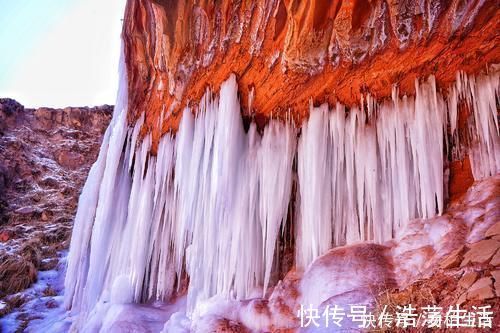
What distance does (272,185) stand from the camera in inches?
268

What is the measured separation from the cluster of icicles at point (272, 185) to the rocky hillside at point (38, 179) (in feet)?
16.7

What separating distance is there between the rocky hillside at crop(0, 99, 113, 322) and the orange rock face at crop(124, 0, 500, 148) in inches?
315

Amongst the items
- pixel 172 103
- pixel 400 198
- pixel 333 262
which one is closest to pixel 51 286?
pixel 172 103

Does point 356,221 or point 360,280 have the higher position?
point 356,221

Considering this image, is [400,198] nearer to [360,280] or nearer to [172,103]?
[360,280]

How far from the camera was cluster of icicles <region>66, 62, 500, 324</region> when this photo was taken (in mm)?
5777

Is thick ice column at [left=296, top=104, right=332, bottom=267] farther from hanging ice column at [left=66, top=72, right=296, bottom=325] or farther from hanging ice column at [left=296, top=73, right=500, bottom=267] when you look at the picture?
hanging ice column at [left=66, top=72, right=296, bottom=325]

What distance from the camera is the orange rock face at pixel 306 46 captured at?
5402 millimetres

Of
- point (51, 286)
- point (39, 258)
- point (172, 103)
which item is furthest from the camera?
point (39, 258)

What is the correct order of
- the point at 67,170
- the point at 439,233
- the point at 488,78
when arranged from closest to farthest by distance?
the point at 439,233
the point at 488,78
the point at 67,170

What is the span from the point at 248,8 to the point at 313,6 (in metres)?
1.00

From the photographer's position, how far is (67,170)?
17547mm

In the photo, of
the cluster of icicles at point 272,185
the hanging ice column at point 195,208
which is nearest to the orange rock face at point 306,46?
the cluster of icicles at point 272,185

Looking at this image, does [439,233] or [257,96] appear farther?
[257,96]
